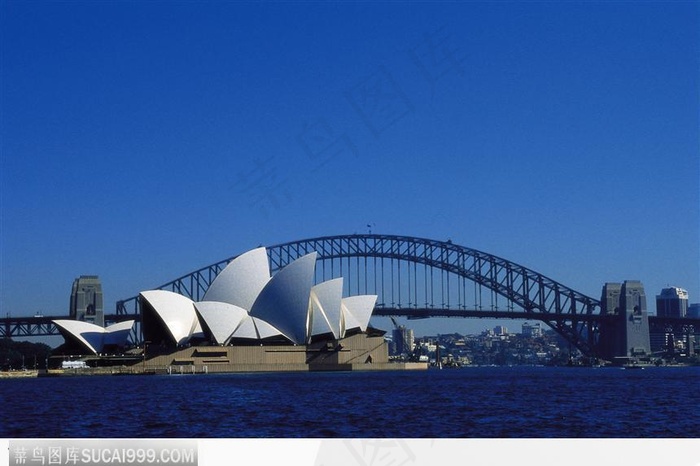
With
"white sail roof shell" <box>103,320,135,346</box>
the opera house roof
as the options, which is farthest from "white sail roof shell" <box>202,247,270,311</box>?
"white sail roof shell" <box>103,320,135,346</box>

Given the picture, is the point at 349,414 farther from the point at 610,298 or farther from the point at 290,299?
the point at 610,298

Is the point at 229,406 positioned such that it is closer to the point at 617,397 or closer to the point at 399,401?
the point at 399,401

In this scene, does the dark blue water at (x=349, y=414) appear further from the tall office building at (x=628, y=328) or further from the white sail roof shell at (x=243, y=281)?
the tall office building at (x=628, y=328)

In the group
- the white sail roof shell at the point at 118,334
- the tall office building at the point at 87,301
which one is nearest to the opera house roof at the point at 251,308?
the white sail roof shell at the point at 118,334

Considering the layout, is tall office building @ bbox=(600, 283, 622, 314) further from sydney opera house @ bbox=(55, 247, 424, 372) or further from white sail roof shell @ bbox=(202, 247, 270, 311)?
white sail roof shell @ bbox=(202, 247, 270, 311)

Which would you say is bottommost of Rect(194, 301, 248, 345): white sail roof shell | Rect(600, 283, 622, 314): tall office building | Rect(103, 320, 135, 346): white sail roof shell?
Rect(103, 320, 135, 346): white sail roof shell

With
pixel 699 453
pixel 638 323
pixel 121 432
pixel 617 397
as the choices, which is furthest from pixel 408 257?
pixel 699 453
